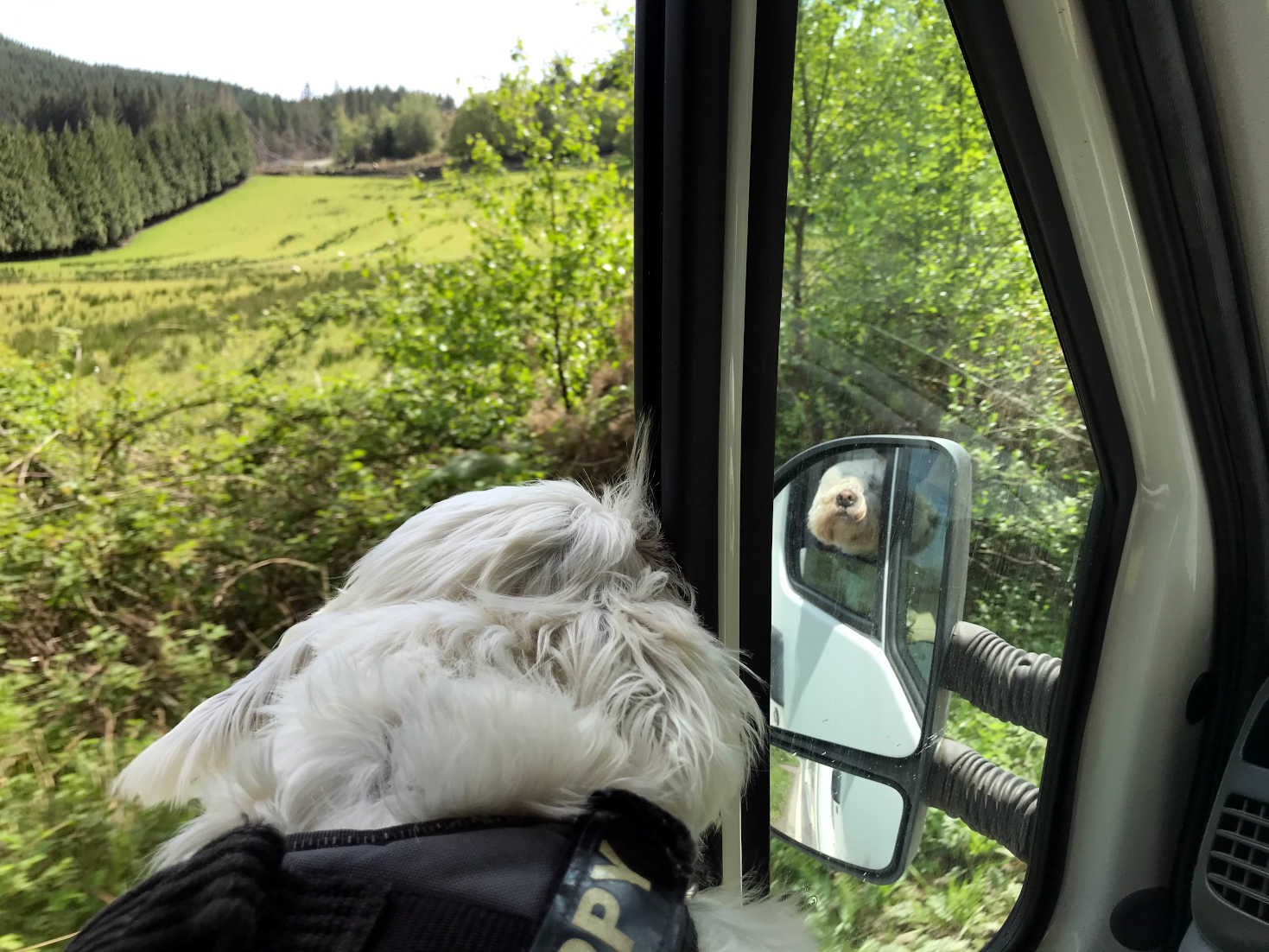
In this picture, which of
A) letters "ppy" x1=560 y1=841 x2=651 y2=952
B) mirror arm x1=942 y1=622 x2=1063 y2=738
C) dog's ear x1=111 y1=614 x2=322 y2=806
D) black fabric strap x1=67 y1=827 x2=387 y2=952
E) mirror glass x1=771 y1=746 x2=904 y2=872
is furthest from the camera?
mirror glass x1=771 y1=746 x2=904 y2=872

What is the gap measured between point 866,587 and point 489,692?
967 millimetres

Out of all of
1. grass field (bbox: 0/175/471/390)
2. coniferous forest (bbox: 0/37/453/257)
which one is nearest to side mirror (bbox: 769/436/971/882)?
coniferous forest (bbox: 0/37/453/257)

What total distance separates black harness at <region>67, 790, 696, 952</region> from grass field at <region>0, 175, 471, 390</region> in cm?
252

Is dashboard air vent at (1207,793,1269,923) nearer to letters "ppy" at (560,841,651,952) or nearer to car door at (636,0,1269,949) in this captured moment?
car door at (636,0,1269,949)

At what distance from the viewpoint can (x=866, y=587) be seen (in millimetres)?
1782

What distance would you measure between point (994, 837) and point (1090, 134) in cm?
141

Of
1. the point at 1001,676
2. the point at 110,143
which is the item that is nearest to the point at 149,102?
the point at 110,143

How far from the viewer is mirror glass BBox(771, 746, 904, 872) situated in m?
1.81

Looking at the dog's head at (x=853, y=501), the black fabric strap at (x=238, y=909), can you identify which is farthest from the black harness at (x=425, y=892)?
the dog's head at (x=853, y=501)

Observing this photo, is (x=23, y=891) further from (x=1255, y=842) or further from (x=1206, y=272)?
(x=1206, y=272)

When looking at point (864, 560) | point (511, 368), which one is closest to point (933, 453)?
point (864, 560)

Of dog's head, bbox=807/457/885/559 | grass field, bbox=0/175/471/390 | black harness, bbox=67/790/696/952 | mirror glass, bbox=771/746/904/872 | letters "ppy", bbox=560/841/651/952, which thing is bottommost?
mirror glass, bbox=771/746/904/872

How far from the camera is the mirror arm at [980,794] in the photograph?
1714 millimetres

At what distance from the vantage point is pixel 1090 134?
1147 millimetres
